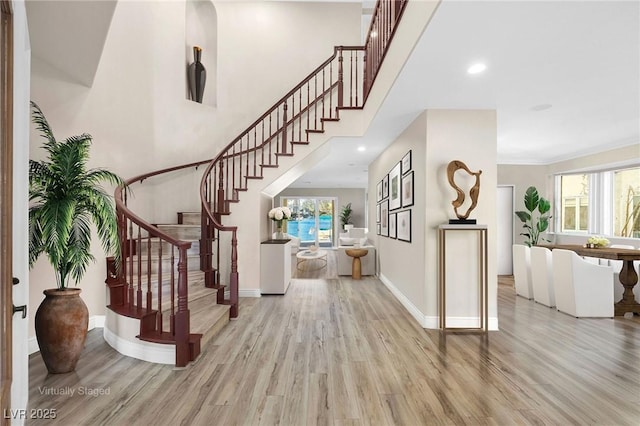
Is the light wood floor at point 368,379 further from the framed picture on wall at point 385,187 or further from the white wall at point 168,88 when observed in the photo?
the framed picture on wall at point 385,187

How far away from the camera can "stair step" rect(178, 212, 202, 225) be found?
5750 millimetres

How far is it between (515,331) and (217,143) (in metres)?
5.66

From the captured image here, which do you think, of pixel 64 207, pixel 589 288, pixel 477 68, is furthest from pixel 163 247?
pixel 589 288

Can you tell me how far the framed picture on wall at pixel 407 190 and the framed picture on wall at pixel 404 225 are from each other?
135mm

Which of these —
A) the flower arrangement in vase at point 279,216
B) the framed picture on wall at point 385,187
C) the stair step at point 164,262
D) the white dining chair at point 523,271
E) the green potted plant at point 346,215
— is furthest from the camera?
the green potted plant at point 346,215

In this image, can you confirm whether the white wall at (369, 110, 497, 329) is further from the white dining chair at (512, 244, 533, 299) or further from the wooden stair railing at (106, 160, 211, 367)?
the wooden stair railing at (106, 160, 211, 367)

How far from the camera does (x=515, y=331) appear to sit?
3955 mm

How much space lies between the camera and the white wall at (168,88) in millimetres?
4090

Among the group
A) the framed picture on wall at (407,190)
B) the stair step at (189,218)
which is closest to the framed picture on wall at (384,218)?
the framed picture on wall at (407,190)

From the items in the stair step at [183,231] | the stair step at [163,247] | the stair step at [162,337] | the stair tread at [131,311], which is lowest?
the stair step at [162,337]

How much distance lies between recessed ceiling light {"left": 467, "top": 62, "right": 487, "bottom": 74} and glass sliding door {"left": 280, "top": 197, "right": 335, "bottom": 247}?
1191cm

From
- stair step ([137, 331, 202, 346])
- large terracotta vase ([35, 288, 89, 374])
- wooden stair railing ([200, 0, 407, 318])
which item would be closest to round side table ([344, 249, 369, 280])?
wooden stair railing ([200, 0, 407, 318])

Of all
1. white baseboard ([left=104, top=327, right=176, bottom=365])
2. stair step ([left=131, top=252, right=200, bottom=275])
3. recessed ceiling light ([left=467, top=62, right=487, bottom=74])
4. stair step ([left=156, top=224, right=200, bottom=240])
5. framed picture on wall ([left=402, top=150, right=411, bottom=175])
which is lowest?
white baseboard ([left=104, top=327, right=176, bottom=365])

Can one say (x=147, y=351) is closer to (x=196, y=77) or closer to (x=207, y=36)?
(x=196, y=77)
